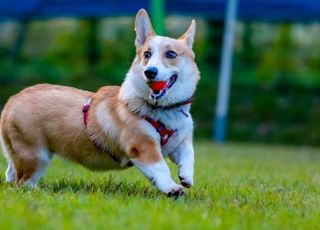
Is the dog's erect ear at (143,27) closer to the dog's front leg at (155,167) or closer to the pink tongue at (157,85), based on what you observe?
the pink tongue at (157,85)

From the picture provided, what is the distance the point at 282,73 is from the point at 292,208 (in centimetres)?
1496

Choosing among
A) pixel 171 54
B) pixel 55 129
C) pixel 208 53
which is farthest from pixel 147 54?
pixel 208 53

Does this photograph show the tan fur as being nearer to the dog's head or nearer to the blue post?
the dog's head

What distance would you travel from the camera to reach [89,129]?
575 cm

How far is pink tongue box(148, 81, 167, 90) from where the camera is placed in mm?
5422

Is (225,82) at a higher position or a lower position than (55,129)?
lower

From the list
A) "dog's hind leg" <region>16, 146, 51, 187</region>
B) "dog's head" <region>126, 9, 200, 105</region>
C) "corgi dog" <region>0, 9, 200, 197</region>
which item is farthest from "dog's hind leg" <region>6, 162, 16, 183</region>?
"dog's head" <region>126, 9, 200, 105</region>

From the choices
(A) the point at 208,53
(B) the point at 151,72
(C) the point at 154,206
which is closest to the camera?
(C) the point at 154,206

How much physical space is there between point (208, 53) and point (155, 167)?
50.8 feet

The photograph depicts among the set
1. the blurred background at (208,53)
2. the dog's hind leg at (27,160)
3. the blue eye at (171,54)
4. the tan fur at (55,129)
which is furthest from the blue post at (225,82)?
the blue eye at (171,54)

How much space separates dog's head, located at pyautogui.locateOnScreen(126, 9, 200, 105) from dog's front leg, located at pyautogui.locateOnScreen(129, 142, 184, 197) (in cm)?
35

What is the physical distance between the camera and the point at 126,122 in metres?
5.52

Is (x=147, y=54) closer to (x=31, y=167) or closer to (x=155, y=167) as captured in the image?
(x=155, y=167)

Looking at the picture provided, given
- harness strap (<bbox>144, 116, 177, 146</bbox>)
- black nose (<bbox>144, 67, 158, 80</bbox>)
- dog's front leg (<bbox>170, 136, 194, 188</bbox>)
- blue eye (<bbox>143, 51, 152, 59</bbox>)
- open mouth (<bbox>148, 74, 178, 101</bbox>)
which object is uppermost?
blue eye (<bbox>143, 51, 152, 59</bbox>)
